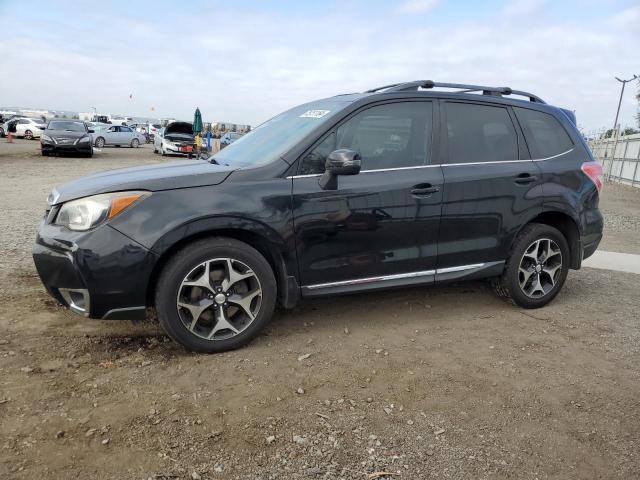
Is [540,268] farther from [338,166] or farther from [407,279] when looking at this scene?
[338,166]

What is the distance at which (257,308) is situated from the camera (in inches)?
132

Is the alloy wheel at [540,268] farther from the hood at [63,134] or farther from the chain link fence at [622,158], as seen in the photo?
the hood at [63,134]

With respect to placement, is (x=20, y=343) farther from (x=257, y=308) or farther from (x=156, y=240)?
(x=257, y=308)

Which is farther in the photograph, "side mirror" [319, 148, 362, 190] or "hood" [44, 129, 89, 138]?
"hood" [44, 129, 89, 138]

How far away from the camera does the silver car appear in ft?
100

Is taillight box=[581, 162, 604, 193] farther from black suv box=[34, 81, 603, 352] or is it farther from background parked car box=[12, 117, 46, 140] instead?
background parked car box=[12, 117, 46, 140]

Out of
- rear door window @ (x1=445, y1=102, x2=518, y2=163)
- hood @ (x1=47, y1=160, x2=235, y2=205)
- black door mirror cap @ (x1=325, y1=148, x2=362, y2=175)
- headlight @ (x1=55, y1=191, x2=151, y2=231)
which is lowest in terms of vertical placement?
headlight @ (x1=55, y1=191, x2=151, y2=231)

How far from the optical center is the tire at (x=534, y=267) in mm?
4203

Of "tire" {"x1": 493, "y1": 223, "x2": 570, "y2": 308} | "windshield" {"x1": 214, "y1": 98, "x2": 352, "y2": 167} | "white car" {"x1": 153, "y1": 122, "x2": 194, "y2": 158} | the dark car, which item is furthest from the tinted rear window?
"white car" {"x1": 153, "y1": 122, "x2": 194, "y2": 158}

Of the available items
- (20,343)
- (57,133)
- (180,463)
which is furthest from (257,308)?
(57,133)

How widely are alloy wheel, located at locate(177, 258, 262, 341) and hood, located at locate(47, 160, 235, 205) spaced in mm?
537

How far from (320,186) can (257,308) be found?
3.05 feet

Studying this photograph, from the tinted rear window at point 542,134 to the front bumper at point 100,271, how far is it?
10.6 ft

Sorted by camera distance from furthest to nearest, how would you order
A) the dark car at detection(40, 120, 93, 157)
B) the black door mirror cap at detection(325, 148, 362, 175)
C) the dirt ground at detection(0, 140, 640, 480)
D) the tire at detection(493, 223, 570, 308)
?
the dark car at detection(40, 120, 93, 157), the tire at detection(493, 223, 570, 308), the black door mirror cap at detection(325, 148, 362, 175), the dirt ground at detection(0, 140, 640, 480)
